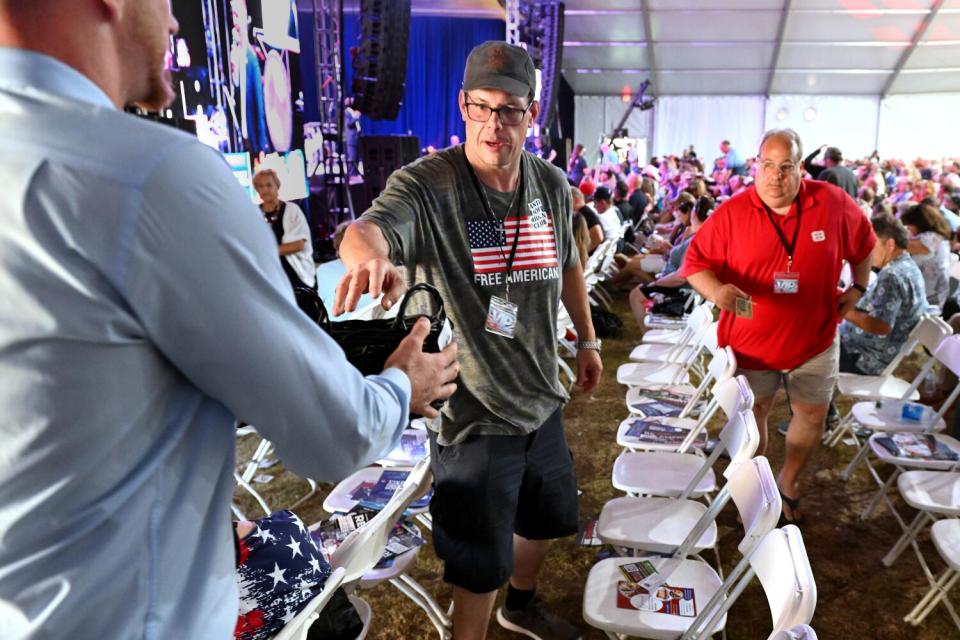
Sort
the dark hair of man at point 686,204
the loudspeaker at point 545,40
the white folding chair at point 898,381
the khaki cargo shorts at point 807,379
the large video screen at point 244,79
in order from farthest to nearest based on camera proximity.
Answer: the loudspeaker at point 545,40
the dark hair of man at point 686,204
the large video screen at point 244,79
the white folding chair at point 898,381
the khaki cargo shorts at point 807,379

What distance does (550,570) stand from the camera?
3070mm

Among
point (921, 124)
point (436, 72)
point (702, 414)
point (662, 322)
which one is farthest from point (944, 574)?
point (921, 124)

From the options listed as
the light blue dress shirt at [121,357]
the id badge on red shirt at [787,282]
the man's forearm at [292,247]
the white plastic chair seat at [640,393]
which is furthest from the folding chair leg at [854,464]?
the man's forearm at [292,247]

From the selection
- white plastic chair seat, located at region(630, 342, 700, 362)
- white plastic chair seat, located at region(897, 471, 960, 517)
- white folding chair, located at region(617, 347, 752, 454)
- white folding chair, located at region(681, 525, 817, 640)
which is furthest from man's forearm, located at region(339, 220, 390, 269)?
white plastic chair seat, located at region(630, 342, 700, 362)

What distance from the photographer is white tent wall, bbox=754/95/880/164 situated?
76.8 feet

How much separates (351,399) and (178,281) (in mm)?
227

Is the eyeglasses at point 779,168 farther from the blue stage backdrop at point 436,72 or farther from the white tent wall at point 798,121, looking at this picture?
the white tent wall at point 798,121

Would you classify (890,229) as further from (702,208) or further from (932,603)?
(702,208)

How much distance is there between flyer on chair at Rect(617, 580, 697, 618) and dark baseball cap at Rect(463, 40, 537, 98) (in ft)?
4.95

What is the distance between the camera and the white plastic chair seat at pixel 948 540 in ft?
7.51

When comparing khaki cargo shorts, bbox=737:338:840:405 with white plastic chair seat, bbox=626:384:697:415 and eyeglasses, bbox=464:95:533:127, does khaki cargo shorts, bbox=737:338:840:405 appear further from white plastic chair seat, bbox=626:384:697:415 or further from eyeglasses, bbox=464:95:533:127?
eyeglasses, bbox=464:95:533:127

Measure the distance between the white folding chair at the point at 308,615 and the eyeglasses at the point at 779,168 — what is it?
8.23ft

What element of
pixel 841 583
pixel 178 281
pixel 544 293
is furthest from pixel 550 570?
pixel 178 281

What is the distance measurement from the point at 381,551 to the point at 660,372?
2.84 metres
